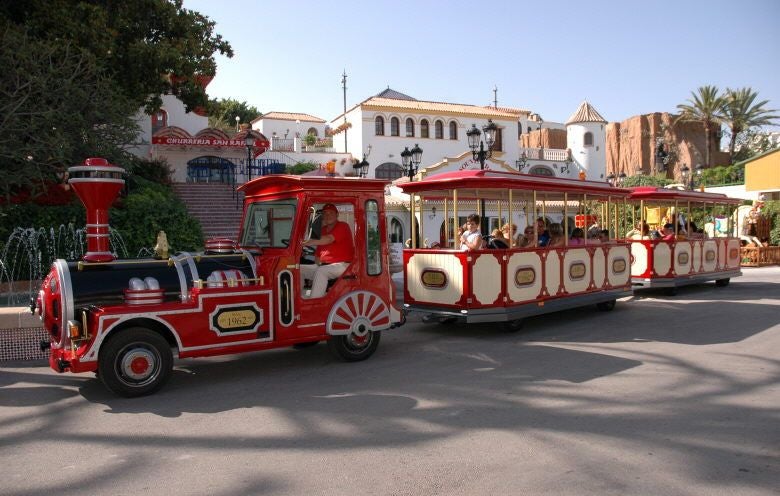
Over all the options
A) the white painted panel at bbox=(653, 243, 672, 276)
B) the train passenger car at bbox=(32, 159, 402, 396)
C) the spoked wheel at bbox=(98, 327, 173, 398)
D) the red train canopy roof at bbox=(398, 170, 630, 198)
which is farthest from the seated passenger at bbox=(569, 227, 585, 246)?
the spoked wheel at bbox=(98, 327, 173, 398)

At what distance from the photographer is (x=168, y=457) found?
14.0 feet

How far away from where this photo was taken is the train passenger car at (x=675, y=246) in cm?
1368

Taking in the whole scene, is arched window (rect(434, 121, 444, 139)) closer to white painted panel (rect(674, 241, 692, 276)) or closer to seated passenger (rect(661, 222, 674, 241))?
seated passenger (rect(661, 222, 674, 241))

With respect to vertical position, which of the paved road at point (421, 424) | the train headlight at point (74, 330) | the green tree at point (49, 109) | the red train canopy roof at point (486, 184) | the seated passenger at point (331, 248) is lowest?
the paved road at point (421, 424)

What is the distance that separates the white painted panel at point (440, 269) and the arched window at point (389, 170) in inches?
1224

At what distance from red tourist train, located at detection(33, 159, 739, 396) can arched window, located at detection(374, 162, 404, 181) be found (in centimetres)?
3073

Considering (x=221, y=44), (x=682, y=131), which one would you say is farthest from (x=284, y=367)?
(x=682, y=131)

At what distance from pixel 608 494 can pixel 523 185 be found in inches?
245

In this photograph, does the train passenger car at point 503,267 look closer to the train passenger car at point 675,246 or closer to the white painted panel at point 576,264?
the white painted panel at point 576,264

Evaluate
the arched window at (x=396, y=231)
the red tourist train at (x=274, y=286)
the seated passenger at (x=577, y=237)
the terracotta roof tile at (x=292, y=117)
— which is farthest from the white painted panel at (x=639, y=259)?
the terracotta roof tile at (x=292, y=117)

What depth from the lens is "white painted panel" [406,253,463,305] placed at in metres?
8.95

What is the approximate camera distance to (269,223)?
23.4 feet

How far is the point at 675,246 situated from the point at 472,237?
734cm

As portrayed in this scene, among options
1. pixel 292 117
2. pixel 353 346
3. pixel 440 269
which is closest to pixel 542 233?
pixel 440 269
